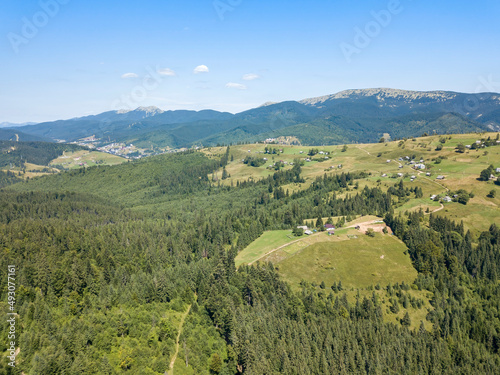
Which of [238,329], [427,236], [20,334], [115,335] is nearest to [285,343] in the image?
[238,329]

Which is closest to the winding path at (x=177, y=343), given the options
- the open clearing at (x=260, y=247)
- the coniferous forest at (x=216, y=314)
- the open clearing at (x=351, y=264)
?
the coniferous forest at (x=216, y=314)

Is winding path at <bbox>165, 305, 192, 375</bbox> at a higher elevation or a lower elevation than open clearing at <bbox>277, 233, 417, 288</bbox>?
higher

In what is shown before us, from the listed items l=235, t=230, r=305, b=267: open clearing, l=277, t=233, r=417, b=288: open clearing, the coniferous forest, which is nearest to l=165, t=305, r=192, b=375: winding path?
the coniferous forest

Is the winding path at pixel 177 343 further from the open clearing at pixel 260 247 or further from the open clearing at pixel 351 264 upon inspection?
the open clearing at pixel 351 264

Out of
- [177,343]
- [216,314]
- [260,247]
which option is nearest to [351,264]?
[260,247]

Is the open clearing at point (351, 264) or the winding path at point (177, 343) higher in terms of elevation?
the winding path at point (177, 343)

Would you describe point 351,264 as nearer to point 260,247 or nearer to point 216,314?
point 260,247

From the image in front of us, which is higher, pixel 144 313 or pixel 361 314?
pixel 144 313

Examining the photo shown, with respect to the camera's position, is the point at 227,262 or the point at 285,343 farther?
the point at 227,262

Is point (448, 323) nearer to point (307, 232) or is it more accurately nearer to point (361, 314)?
point (361, 314)

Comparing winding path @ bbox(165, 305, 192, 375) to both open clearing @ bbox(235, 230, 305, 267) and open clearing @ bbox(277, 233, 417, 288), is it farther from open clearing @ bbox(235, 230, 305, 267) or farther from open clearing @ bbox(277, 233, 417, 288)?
open clearing @ bbox(277, 233, 417, 288)

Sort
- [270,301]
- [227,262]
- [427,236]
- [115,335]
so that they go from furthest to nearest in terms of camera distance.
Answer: [427,236]
[227,262]
[270,301]
[115,335]
